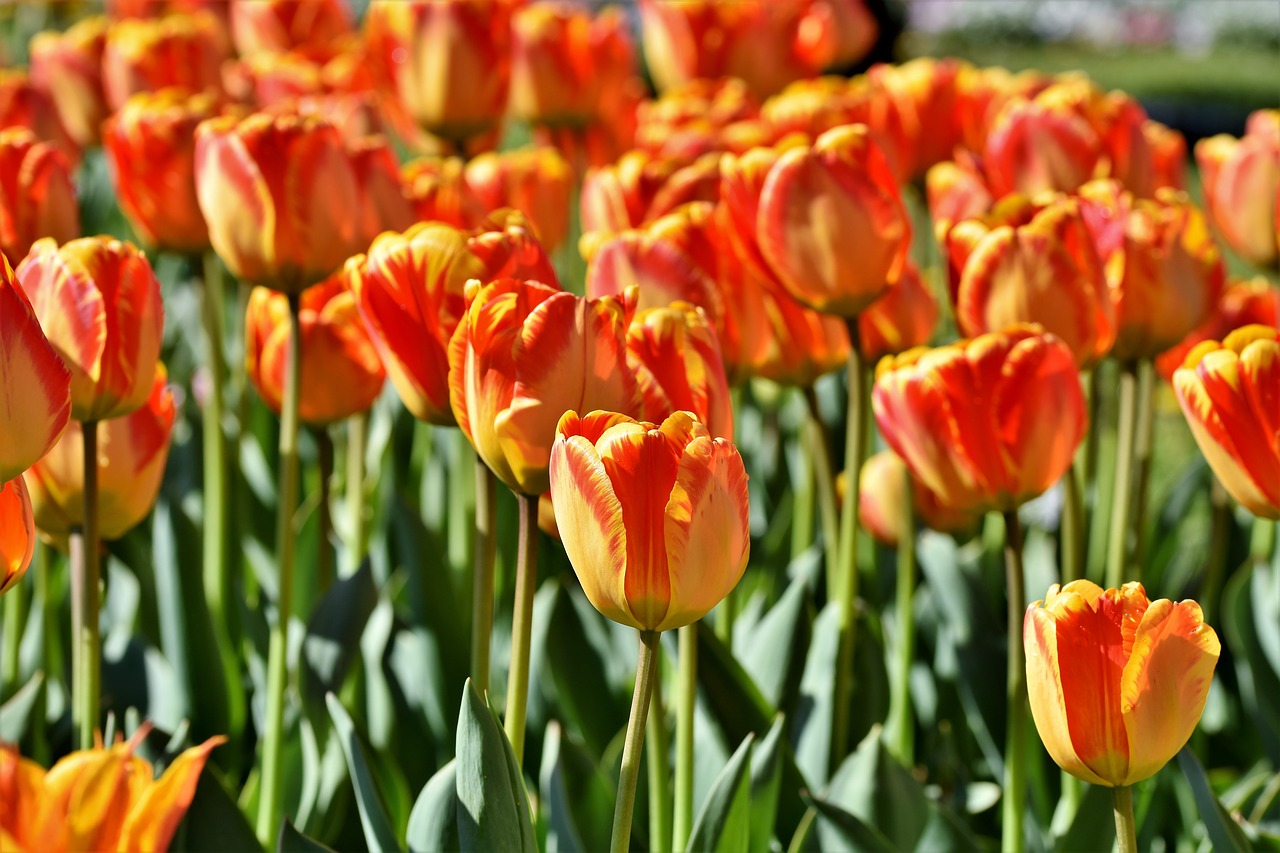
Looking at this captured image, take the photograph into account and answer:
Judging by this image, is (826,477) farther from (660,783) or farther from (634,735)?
(634,735)

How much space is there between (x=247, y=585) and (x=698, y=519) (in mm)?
1271

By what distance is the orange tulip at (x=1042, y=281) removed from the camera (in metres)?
1.32

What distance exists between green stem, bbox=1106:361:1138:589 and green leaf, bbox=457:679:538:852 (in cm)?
79

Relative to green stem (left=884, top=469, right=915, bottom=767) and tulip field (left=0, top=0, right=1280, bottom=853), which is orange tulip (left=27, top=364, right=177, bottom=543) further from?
green stem (left=884, top=469, right=915, bottom=767)

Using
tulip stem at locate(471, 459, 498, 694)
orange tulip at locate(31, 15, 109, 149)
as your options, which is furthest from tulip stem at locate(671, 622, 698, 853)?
orange tulip at locate(31, 15, 109, 149)

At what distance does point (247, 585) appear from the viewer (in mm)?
1971

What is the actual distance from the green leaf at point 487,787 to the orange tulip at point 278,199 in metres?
0.61

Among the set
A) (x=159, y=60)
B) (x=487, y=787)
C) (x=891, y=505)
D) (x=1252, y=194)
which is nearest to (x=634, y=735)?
(x=487, y=787)

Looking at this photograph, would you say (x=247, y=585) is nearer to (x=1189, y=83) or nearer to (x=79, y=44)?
(x=79, y=44)

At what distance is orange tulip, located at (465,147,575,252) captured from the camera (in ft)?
6.53

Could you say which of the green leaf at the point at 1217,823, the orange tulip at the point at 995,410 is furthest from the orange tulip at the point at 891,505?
the green leaf at the point at 1217,823

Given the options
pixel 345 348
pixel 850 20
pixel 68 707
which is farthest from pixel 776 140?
pixel 850 20

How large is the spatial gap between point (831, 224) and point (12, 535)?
2.49ft

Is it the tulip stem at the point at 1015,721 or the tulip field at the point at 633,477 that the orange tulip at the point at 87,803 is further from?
the tulip stem at the point at 1015,721
